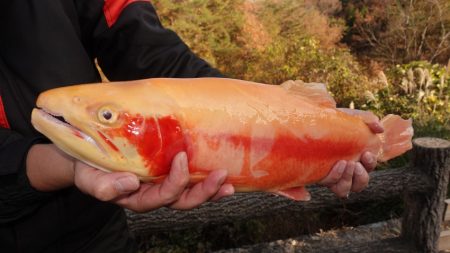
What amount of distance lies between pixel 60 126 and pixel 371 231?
397 cm

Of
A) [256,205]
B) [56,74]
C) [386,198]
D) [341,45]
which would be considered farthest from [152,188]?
[341,45]

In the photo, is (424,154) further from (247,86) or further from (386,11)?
(386,11)

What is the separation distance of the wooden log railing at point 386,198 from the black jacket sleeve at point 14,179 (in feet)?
4.28

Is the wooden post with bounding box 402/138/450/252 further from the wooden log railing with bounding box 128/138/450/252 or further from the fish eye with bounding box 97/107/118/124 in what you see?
the fish eye with bounding box 97/107/118/124

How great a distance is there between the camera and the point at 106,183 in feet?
4.09

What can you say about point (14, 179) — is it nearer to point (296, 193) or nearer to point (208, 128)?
point (208, 128)

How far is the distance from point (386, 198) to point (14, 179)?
9.01 ft

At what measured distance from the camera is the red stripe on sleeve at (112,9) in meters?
1.65

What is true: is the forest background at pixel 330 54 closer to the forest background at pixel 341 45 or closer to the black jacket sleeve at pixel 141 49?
the forest background at pixel 341 45

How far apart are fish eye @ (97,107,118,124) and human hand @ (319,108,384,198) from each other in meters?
0.84

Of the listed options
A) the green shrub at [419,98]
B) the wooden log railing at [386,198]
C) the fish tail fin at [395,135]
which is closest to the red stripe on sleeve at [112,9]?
the fish tail fin at [395,135]

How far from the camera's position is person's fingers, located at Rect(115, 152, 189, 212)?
130 cm

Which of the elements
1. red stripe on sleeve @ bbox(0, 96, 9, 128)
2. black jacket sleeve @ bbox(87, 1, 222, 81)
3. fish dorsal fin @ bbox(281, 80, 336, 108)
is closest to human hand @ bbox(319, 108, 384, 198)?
fish dorsal fin @ bbox(281, 80, 336, 108)

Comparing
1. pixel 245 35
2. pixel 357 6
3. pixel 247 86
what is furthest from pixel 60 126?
pixel 357 6
